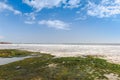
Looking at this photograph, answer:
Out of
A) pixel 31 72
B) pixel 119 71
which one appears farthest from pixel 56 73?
pixel 119 71

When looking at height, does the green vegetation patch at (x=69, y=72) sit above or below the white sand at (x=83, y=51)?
below

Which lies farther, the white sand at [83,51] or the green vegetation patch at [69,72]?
the white sand at [83,51]

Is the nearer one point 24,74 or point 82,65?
point 24,74

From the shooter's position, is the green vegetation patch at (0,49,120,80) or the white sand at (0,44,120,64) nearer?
the green vegetation patch at (0,49,120,80)

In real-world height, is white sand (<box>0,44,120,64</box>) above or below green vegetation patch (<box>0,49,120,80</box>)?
above

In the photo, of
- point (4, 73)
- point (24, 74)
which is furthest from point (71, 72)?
point (4, 73)

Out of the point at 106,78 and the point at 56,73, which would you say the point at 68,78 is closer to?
the point at 56,73

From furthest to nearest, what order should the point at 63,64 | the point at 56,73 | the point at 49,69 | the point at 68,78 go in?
the point at 63,64 → the point at 49,69 → the point at 56,73 → the point at 68,78

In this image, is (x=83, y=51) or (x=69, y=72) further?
(x=83, y=51)

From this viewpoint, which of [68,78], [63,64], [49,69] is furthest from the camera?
[63,64]

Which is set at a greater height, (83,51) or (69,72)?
(83,51)
